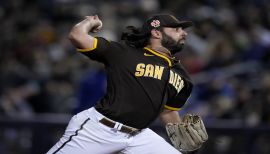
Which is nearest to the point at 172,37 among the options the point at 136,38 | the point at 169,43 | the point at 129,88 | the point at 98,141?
the point at 169,43

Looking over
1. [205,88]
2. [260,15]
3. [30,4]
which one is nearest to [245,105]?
[205,88]

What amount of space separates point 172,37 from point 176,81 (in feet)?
1.21

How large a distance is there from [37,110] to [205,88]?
2.55m

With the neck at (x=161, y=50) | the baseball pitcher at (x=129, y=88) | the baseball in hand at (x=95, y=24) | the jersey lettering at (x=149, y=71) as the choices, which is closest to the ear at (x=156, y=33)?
the baseball pitcher at (x=129, y=88)

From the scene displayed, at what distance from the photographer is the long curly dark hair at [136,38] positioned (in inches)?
255

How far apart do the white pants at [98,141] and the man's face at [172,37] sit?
0.78 metres

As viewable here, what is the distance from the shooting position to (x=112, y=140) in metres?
6.20

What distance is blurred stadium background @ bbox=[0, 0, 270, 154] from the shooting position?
31.2ft

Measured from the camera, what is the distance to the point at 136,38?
6.49m

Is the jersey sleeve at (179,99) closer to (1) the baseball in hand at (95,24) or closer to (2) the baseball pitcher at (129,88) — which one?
(2) the baseball pitcher at (129,88)

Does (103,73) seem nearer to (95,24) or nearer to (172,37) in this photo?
(172,37)

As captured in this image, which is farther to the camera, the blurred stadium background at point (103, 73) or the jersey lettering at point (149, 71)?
the blurred stadium background at point (103, 73)

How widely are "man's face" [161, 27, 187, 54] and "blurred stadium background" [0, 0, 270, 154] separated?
9.11ft

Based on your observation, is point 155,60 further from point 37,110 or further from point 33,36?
point 33,36
